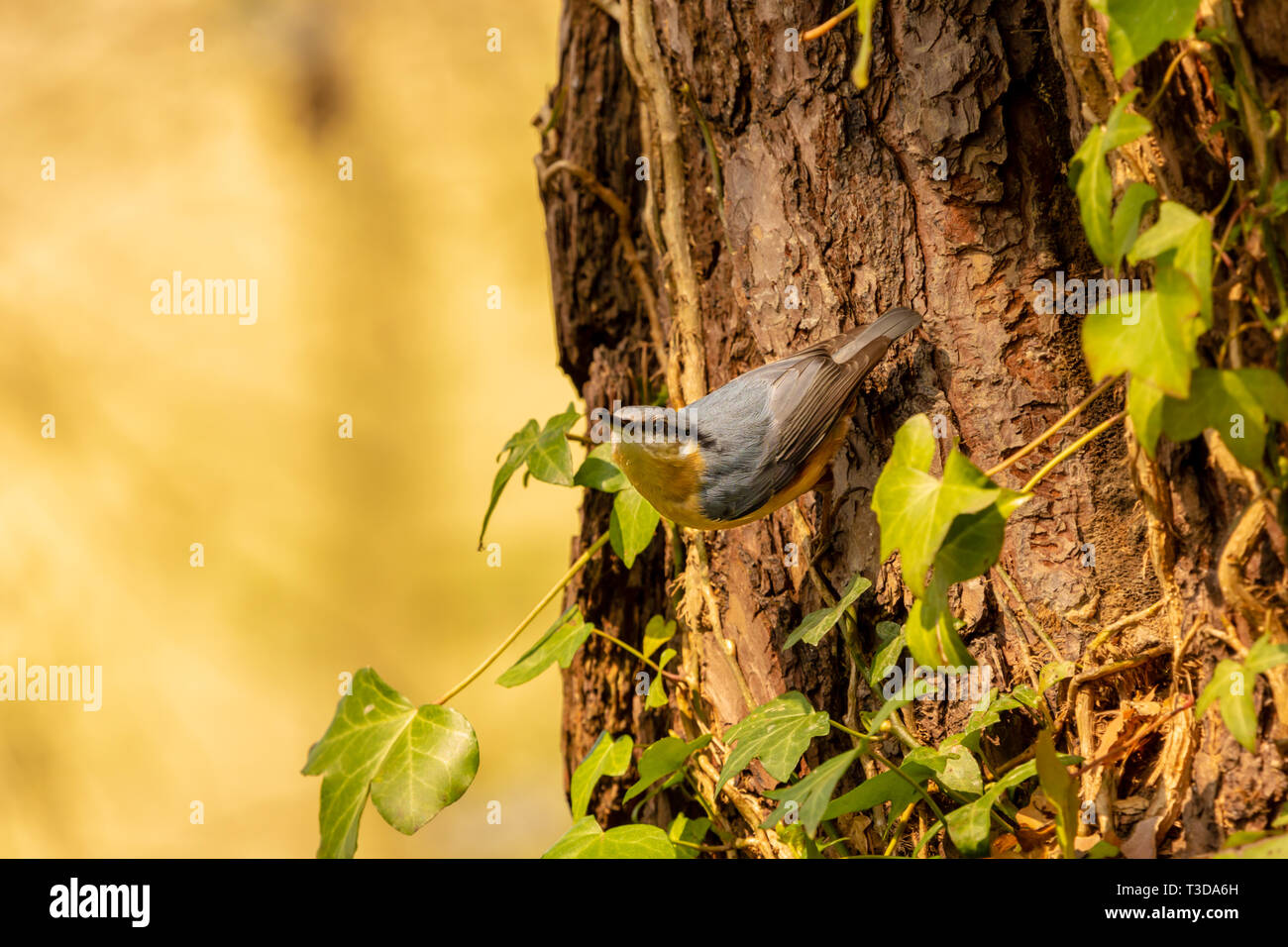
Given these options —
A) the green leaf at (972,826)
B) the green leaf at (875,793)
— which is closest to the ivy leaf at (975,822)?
the green leaf at (972,826)

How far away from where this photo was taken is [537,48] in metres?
3.57

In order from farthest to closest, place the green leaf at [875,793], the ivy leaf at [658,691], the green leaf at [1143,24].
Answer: the ivy leaf at [658,691]
the green leaf at [875,793]
the green leaf at [1143,24]

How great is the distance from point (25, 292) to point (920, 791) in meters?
3.43

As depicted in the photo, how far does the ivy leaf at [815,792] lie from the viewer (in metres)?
1.05

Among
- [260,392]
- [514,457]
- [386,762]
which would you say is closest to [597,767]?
[386,762]

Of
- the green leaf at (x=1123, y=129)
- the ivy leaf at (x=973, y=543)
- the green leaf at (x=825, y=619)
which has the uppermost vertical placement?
the green leaf at (x=1123, y=129)

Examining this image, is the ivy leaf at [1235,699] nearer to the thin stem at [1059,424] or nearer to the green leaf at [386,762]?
the thin stem at [1059,424]

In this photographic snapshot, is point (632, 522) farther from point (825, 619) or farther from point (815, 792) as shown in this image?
point (815, 792)

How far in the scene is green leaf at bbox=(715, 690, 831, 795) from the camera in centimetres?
128

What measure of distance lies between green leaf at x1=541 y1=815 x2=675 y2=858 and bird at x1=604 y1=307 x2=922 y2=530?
514 millimetres

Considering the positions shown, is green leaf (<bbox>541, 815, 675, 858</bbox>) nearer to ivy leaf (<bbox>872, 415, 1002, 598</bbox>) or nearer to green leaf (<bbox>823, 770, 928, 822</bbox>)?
green leaf (<bbox>823, 770, 928, 822</bbox>)

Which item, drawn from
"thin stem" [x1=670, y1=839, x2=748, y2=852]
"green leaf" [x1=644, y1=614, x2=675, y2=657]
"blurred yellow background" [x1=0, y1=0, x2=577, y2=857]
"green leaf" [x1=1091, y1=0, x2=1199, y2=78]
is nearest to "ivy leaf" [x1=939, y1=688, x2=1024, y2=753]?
"thin stem" [x1=670, y1=839, x2=748, y2=852]

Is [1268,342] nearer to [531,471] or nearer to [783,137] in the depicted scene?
[783,137]

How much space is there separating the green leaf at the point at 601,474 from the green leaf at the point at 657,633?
14.1 inches
